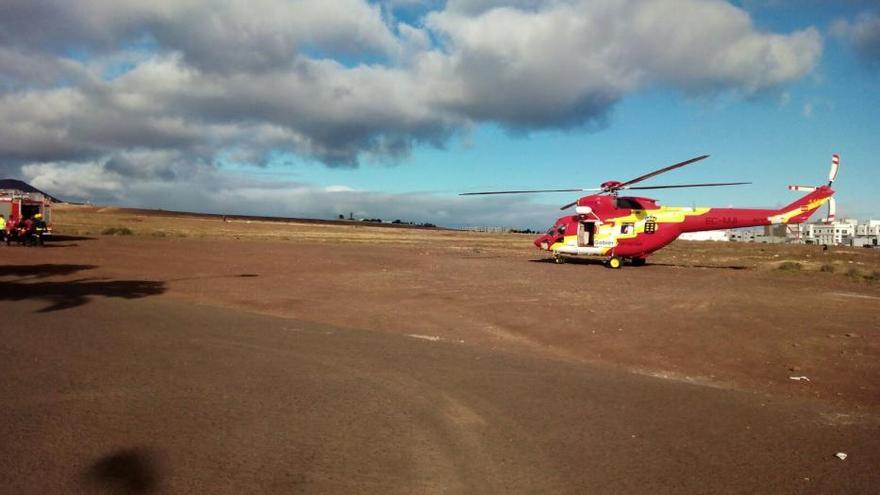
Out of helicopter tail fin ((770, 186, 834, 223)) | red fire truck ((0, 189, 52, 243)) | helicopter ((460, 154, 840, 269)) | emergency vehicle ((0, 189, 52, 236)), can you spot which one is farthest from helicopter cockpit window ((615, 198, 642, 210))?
emergency vehicle ((0, 189, 52, 236))

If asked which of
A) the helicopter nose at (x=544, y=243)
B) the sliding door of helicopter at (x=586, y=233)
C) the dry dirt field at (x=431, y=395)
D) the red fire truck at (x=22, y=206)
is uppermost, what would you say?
the red fire truck at (x=22, y=206)

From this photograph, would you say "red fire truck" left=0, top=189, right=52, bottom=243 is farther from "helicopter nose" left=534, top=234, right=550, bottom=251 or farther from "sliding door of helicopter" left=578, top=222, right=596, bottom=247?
"sliding door of helicopter" left=578, top=222, right=596, bottom=247

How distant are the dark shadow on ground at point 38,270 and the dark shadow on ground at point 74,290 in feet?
8.92

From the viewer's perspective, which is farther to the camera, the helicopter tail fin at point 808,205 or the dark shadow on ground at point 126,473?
the helicopter tail fin at point 808,205

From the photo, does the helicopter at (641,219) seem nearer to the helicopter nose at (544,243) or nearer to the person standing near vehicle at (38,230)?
the helicopter nose at (544,243)

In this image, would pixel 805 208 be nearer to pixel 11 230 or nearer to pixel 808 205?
pixel 808 205

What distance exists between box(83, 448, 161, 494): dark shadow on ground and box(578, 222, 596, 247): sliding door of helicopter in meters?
26.1

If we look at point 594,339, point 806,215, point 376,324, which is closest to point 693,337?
point 594,339

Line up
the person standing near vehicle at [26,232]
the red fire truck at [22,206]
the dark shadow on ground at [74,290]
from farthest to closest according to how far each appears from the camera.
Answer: the red fire truck at [22,206] < the person standing near vehicle at [26,232] < the dark shadow on ground at [74,290]

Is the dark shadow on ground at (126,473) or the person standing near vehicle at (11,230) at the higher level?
the person standing near vehicle at (11,230)

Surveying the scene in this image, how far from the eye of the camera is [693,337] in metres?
11.4

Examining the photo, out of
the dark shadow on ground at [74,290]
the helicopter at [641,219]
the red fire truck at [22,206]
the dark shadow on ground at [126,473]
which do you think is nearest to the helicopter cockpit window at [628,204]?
the helicopter at [641,219]

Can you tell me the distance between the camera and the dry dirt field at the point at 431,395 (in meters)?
4.76

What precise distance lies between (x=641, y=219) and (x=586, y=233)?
8.51 feet
